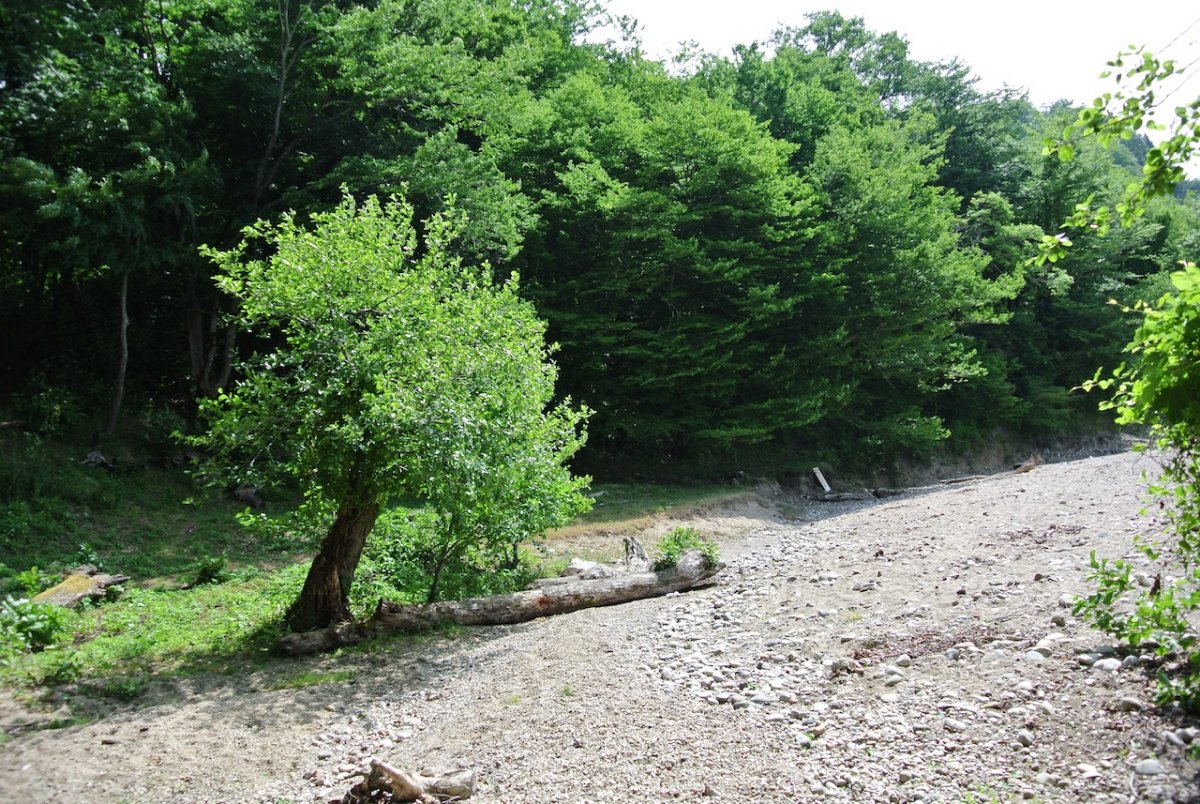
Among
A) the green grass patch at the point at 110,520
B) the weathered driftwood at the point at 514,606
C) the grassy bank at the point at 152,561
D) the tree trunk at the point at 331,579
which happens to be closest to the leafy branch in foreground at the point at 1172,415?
the weathered driftwood at the point at 514,606

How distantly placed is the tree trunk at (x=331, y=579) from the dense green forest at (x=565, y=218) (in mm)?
6306

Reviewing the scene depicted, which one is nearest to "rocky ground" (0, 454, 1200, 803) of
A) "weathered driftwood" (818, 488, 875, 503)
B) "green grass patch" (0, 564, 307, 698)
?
"green grass patch" (0, 564, 307, 698)

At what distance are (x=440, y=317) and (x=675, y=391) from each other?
16307mm

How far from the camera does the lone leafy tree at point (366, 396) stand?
29.1 ft

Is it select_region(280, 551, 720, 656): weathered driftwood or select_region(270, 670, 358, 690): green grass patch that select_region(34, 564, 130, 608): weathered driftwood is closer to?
select_region(280, 551, 720, 656): weathered driftwood

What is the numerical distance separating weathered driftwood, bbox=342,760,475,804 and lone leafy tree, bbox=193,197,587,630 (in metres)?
3.76

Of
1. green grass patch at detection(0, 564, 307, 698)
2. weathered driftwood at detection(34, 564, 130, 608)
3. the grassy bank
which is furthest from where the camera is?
weathered driftwood at detection(34, 564, 130, 608)

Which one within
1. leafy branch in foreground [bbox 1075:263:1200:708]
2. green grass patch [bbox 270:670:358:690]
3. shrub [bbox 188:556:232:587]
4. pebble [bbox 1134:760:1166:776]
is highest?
leafy branch in foreground [bbox 1075:263:1200:708]

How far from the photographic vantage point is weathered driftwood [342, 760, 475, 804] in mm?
5461

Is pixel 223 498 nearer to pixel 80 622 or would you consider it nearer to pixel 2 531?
pixel 2 531

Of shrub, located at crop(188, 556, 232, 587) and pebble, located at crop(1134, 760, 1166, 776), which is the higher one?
pebble, located at crop(1134, 760, 1166, 776)

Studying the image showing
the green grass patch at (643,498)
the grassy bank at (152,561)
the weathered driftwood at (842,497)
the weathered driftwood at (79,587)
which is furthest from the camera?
the weathered driftwood at (842,497)

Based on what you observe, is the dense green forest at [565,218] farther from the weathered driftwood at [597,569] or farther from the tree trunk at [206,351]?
the weathered driftwood at [597,569]

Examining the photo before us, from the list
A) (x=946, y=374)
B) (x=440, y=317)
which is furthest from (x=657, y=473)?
(x=440, y=317)
